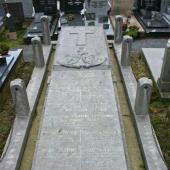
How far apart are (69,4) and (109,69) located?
252 inches

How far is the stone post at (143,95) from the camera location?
588 centimetres

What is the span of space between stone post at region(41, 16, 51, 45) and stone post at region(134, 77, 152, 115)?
4.98 metres

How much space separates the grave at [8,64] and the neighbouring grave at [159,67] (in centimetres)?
407

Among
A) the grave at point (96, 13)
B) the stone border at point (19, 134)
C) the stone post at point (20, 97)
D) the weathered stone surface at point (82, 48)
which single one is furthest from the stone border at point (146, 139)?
the grave at point (96, 13)

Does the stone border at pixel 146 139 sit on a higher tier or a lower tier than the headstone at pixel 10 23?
lower

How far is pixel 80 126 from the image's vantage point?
5.61 metres

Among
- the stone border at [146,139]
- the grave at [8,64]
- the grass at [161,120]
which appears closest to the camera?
the stone border at [146,139]

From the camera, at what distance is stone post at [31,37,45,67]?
26.9ft

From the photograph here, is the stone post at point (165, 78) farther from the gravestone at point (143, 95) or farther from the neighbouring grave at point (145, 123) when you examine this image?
the gravestone at point (143, 95)

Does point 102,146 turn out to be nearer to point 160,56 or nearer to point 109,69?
point 109,69

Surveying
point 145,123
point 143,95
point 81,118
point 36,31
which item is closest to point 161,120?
point 145,123

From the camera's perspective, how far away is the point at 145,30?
438 inches

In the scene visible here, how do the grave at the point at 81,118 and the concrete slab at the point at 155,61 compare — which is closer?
the grave at the point at 81,118

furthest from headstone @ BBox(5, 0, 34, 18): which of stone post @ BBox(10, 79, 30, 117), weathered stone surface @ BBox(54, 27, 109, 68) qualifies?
stone post @ BBox(10, 79, 30, 117)
